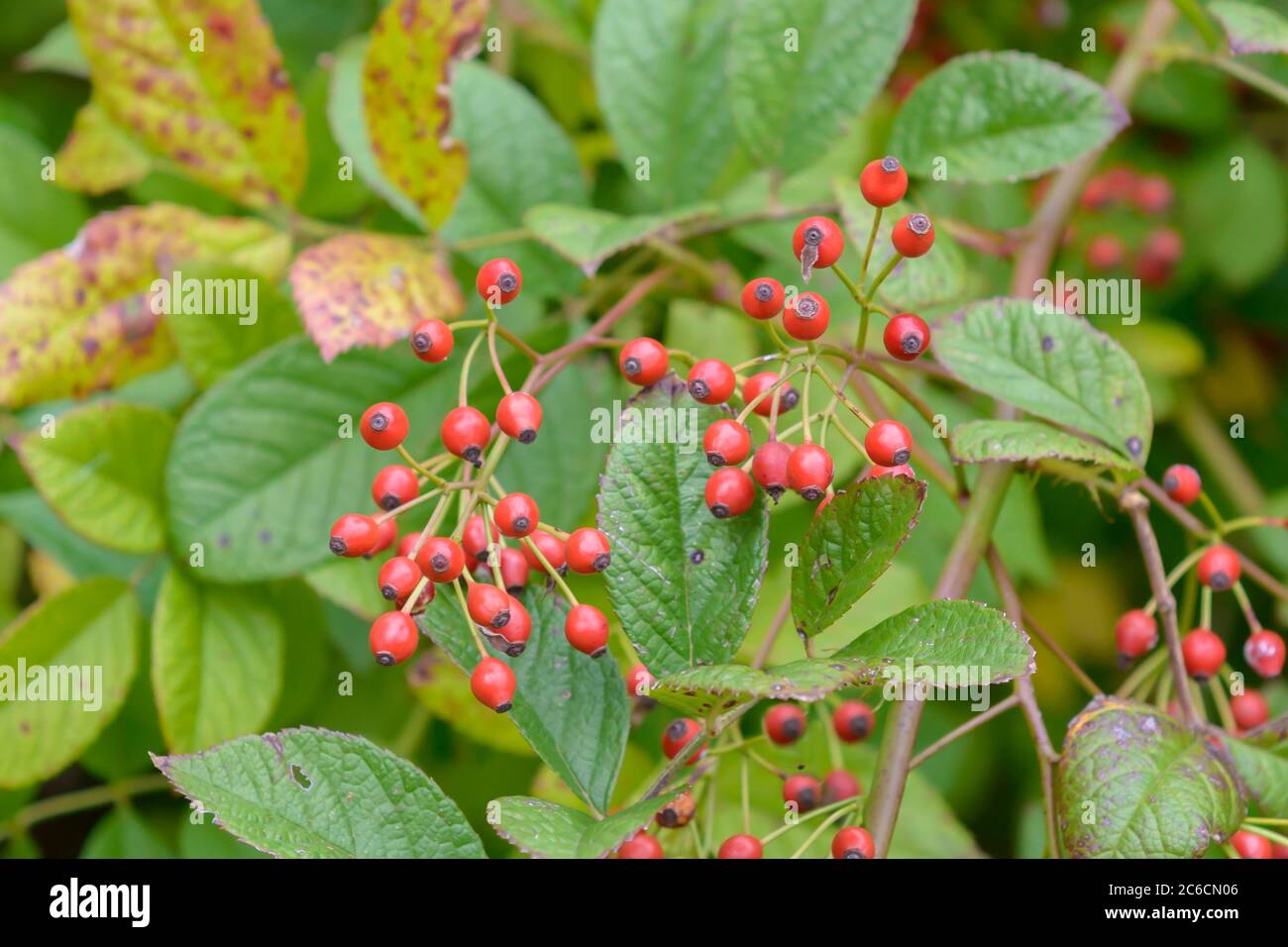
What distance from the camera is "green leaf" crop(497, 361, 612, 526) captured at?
5.60ft

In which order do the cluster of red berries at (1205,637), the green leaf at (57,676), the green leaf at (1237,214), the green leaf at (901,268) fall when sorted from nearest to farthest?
the cluster of red berries at (1205,637) < the green leaf at (901,268) < the green leaf at (57,676) < the green leaf at (1237,214)

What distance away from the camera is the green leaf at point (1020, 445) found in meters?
1.19

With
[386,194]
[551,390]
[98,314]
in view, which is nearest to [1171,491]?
[551,390]

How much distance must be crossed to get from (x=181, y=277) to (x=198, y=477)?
0.29 m

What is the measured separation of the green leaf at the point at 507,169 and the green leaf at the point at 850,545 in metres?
0.81

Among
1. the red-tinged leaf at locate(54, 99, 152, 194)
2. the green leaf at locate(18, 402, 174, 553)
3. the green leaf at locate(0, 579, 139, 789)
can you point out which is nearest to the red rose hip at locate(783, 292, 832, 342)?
the green leaf at locate(18, 402, 174, 553)

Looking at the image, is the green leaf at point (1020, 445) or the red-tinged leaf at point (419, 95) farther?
the red-tinged leaf at point (419, 95)

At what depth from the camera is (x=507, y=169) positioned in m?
1.82

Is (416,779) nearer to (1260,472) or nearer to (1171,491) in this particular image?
(1171,491)

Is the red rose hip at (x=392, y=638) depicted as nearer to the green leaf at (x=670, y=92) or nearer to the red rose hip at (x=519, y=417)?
the red rose hip at (x=519, y=417)

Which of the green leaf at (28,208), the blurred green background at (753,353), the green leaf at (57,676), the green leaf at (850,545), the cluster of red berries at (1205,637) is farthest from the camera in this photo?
the green leaf at (28,208)

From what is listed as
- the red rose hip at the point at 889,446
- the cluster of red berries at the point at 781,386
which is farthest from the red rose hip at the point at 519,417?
the red rose hip at the point at 889,446

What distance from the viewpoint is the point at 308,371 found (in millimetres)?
1647

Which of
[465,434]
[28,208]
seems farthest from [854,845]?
[28,208]
